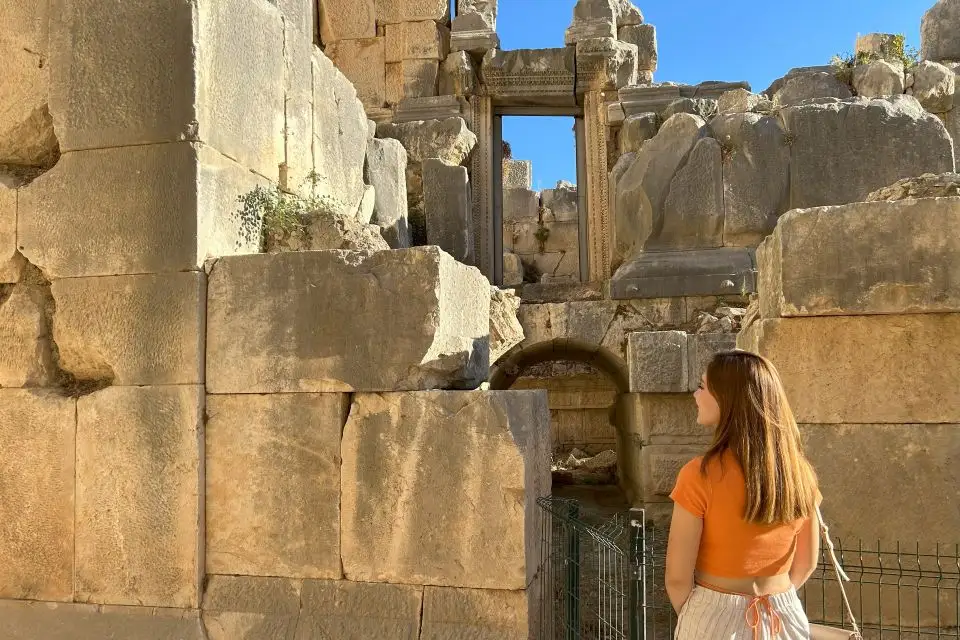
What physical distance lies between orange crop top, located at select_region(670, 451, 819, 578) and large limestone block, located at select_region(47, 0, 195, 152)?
2693 mm

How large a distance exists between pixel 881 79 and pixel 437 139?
590cm

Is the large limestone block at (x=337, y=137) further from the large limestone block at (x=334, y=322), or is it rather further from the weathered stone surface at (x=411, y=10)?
the weathered stone surface at (x=411, y=10)

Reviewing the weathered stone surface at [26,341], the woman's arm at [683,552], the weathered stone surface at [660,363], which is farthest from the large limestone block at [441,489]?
the weathered stone surface at [660,363]

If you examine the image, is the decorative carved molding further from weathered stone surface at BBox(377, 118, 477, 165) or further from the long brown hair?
the long brown hair

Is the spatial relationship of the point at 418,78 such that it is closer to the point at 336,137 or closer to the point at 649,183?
the point at 649,183

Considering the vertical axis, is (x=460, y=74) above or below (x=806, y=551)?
above

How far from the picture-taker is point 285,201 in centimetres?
405

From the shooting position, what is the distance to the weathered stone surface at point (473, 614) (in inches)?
124

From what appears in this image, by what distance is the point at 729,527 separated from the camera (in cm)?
197

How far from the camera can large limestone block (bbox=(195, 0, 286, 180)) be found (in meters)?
3.59

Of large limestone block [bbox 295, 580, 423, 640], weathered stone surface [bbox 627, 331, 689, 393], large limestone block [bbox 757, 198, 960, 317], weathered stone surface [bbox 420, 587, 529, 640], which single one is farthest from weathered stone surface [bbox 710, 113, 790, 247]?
large limestone block [bbox 295, 580, 423, 640]

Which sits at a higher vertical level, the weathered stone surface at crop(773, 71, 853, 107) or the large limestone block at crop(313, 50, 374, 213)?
the weathered stone surface at crop(773, 71, 853, 107)

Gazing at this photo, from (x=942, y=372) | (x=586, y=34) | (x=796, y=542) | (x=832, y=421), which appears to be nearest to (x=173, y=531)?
(x=796, y=542)

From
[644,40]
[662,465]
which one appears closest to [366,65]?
[644,40]
